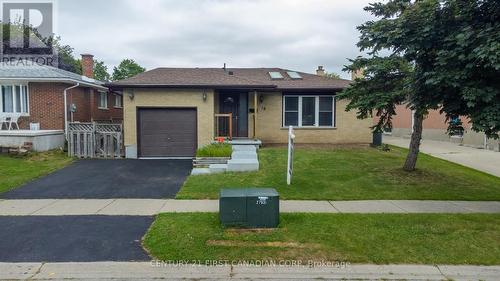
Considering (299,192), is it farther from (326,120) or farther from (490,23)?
(326,120)

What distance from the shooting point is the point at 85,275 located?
4.79m

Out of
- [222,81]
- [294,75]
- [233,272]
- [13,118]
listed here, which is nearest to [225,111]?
[222,81]

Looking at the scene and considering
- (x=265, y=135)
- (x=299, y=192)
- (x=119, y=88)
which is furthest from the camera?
(x=265, y=135)

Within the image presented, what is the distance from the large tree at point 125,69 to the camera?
4609 cm

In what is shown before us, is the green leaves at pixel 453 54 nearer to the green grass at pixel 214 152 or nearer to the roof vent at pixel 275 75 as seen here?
the green grass at pixel 214 152

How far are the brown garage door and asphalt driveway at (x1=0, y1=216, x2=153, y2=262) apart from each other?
343 inches

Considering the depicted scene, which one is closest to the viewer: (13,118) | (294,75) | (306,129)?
(13,118)

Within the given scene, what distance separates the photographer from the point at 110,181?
10977mm

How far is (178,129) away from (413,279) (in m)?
12.8

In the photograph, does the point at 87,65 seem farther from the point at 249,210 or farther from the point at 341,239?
the point at 341,239

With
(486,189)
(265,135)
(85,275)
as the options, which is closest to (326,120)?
(265,135)

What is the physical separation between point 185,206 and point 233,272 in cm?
341

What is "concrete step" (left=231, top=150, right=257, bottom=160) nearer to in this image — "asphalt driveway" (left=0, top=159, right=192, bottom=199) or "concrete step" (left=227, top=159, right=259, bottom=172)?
"concrete step" (left=227, top=159, right=259, bottom=172)

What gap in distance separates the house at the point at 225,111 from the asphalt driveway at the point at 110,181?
1716 millimetres
